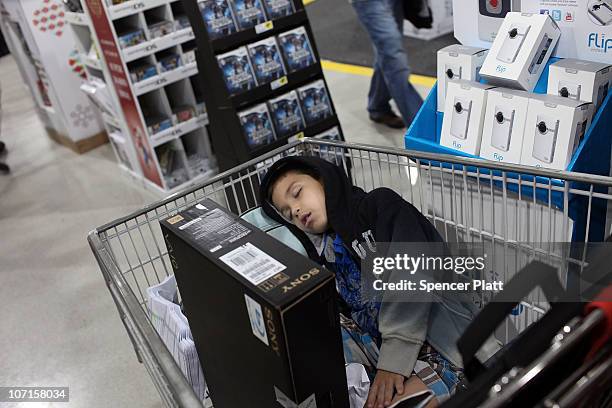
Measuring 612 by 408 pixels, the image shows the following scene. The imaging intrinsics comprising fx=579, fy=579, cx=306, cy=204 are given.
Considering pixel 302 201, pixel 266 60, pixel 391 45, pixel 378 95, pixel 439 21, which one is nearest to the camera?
pixel 302 201

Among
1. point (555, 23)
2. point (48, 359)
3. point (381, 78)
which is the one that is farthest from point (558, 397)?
point (381, 78)

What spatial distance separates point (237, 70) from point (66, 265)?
156 cm

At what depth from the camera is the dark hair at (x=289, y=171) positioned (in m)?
1.68

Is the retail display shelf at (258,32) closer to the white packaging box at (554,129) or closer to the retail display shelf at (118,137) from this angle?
the retail display shelf at (118,137)

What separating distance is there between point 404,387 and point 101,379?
1673mm

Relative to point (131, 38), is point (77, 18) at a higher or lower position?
higher

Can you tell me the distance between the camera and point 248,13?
3.21 metres

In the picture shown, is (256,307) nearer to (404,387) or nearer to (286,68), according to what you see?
(404,387)

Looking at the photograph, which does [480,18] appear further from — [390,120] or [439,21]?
[439,21]

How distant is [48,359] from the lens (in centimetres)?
277

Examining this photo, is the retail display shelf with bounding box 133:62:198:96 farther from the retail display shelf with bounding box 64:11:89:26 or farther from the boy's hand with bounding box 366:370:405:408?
the boy's hand with bounding box 366:370:405:408

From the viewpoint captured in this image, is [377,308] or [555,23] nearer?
[377,308]

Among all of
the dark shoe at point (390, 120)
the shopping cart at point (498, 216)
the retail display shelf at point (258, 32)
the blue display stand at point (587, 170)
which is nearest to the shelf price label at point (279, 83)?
the retail display shelf at point (258, 32)

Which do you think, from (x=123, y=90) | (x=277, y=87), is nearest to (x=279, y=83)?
(x=277, y=87)
